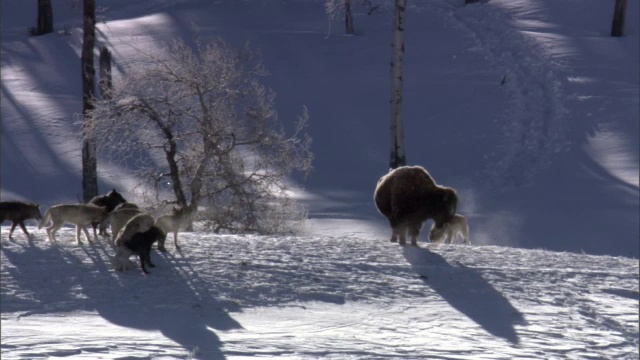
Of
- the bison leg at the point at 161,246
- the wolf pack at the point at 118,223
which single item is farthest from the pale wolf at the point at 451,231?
the bison leg at the point at 161,246

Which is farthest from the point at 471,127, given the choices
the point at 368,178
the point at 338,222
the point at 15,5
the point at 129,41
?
the point at 15,5

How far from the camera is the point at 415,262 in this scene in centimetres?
1214

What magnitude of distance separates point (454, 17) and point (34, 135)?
719 inches

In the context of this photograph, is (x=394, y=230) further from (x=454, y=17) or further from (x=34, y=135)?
(x=454, y=17)

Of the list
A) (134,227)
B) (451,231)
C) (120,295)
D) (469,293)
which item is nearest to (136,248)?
(134,227)

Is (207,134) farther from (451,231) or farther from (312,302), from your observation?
(312,302)

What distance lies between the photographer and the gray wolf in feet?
35.0

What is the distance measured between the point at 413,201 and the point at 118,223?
386 cm

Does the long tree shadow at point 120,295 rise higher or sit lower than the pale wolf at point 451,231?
higher

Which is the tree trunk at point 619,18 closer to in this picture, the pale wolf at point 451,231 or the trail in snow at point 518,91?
the trail in snow at point 518,91

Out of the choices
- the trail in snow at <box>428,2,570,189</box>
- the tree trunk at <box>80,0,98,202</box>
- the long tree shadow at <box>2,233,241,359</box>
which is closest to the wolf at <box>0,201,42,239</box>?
the long tree shadow at <box>2,233,241,359</box>

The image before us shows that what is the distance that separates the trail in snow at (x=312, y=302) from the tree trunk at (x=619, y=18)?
24.8m

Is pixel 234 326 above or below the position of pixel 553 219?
above

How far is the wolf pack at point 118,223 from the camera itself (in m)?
10.7
